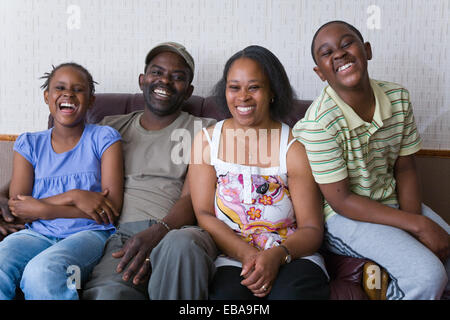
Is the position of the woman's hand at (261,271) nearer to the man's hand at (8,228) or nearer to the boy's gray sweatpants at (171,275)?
the boy's gray sweatpants at (171,275)

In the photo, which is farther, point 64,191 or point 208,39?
point 208,39

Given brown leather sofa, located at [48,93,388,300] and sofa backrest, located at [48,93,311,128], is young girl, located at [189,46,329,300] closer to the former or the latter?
brown leather sofa, located at [48,93,388,300]

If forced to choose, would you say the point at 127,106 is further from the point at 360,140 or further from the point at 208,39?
the point at 360,140

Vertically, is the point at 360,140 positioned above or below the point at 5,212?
above

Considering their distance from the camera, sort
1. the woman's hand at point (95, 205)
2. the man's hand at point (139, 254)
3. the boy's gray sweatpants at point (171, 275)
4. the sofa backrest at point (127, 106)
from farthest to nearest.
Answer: the sofa backrest at point (127, 106) → the woman's hand at point (95, 205) → the man's hand at point (139, 254) → the boy's gray sweatpants at point (171, 275)

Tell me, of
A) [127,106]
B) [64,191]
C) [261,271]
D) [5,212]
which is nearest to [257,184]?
[261,271]

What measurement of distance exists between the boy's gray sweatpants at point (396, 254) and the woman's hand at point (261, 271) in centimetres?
29

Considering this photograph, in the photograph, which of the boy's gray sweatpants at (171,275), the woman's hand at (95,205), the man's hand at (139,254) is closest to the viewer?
the boy's gray sweatpants at (171,275)

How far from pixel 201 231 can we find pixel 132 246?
231 millimetres

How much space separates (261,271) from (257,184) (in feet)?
1.07

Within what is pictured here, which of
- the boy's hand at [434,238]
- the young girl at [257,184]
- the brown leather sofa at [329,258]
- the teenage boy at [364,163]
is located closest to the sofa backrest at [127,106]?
the brown leather sofa at [329,258]

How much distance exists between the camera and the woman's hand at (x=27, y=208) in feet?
5.12

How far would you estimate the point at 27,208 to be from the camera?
158cm

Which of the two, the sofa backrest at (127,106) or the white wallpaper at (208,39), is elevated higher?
the white wallpaper at (208,39)
